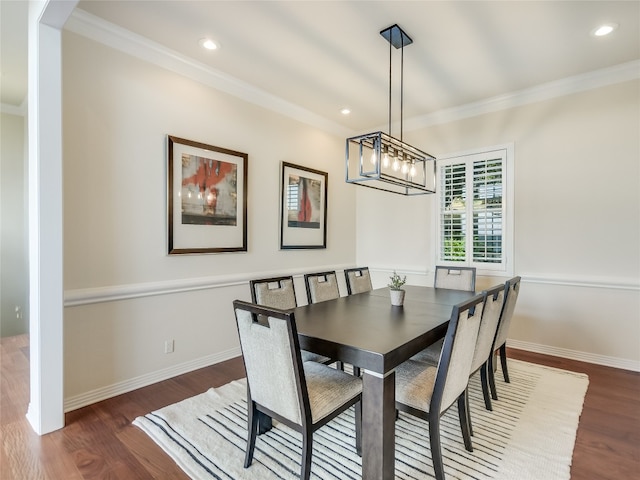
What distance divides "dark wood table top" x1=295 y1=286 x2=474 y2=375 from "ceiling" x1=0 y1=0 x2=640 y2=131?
2.18 m

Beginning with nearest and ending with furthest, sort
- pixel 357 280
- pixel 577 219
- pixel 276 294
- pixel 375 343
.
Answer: pixel 375 343
pixel 276 294
pixel 357 280
pixel 577 219

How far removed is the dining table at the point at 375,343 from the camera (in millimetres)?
1530

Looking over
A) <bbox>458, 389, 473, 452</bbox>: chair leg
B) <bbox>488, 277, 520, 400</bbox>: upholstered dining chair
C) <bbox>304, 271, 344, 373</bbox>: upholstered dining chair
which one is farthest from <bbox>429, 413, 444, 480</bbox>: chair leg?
<bbox>304, 271, 344, 373</bbox>: upholstered dining chair

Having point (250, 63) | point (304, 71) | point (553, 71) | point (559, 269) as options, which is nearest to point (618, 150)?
point (553, 71)

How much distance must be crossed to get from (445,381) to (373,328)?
0.46 metres

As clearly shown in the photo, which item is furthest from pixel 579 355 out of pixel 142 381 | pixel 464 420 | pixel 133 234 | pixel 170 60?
pixel 170 60

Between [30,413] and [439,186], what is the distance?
15.2 ft

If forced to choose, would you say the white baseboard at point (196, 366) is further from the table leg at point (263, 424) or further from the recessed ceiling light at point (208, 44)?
the recessed ceiling light at point (208, 44)

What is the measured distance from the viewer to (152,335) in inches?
115

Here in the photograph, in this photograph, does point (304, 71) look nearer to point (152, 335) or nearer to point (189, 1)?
point (189, 1)

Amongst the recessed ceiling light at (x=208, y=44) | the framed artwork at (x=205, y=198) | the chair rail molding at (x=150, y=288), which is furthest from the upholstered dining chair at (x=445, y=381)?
the recessed ceiling light at (x=208, y=44)

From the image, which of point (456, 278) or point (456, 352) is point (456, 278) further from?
point (456, 352)

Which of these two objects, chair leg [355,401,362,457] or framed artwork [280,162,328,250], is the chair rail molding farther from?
chair leg [355,401,362,457]

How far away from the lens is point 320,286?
10.0 feet
